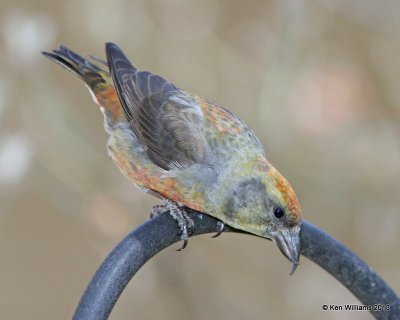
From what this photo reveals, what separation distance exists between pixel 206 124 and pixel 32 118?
61.7 inches

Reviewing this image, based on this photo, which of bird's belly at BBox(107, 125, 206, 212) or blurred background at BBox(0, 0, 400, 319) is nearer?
bird's belly at BBox(107, 125, 206, 212)

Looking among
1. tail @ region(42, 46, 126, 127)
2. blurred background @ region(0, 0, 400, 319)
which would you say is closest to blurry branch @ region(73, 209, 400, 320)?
tail @ region(42, 46, 126, 127)

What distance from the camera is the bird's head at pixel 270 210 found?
3.83m

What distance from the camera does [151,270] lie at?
5.77m

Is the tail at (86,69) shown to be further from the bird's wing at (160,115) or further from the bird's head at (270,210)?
the bird's head at (270,210)

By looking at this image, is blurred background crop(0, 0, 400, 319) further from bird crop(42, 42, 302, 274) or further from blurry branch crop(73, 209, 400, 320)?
blurry branch crop(73, 209, 400, 320)

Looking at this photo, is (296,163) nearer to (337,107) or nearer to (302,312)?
(337,107)

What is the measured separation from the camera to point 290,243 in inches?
151

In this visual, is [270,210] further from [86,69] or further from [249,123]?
[249,123]

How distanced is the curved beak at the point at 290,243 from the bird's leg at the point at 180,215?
1.45 ft

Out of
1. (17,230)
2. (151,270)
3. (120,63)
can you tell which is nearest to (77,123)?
(120,63)

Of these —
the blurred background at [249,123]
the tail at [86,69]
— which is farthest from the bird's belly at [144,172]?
the blurred background at [249,123]

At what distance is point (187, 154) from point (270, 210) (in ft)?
2.44

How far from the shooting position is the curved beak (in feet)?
12.4
